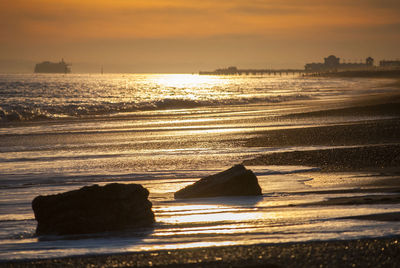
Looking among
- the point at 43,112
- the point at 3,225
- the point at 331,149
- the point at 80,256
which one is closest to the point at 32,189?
the point at 3,225

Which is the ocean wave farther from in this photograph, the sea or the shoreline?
the shoreline

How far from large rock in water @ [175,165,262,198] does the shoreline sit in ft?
10.1

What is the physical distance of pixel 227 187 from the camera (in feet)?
30.2

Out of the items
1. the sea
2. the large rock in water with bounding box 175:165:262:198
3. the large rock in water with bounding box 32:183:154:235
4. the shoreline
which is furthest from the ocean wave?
the shoreline

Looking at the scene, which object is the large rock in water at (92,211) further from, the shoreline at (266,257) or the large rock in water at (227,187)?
the large rock in water at (227,187)

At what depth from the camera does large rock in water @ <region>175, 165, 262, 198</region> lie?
30.0 ft

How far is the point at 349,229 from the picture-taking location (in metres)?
6.64

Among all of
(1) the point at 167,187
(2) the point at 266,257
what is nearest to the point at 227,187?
(1) the point at 167,187

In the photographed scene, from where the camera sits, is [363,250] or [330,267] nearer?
[330,267]

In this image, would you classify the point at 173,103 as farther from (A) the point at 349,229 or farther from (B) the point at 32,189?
(A) the point at 349,229

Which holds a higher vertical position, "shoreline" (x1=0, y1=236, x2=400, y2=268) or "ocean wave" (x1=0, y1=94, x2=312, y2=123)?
"ocean wave" (x1=0, y1=94, x2=312, y2=123)

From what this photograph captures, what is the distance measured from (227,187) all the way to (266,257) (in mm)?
3549

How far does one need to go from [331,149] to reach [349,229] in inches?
347

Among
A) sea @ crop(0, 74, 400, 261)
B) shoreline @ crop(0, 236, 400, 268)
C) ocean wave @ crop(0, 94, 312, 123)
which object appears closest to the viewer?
shoreline @ crop(0, 236, 400, 268)
